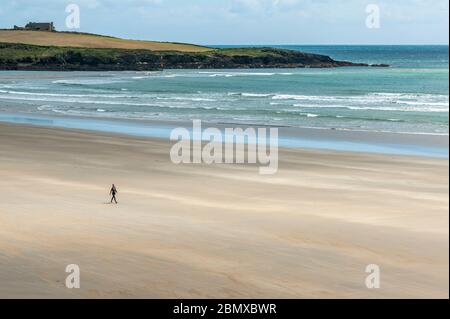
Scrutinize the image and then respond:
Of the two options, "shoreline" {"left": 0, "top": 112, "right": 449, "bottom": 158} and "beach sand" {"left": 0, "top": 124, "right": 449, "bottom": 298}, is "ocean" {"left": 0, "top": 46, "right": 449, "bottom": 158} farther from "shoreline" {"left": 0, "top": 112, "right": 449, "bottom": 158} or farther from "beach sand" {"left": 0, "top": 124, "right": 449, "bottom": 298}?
"beach sand" {"left": 0, "top": 124, "right": 449, "bottom": 298}

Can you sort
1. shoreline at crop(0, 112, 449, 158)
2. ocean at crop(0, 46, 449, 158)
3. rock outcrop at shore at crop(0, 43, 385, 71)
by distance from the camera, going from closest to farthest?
shoreline at crop(0, 112, 449, 158) < ocean at crop(0, 46, 449, 158) < rock outcrop at shore at crop(0, 43, 385, 71)

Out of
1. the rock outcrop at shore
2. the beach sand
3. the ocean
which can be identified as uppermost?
the rock outcrop at shore

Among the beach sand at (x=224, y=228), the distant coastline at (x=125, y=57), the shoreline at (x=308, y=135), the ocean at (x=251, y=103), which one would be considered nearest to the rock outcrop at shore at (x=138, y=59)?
the distant coastline at (x=125, y=57)

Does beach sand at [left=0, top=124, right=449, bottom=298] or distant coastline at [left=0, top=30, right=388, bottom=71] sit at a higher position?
distant coastline at [left=0, top=30, right=388, bottom=71]

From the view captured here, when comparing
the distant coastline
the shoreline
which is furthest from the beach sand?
the distant coastline

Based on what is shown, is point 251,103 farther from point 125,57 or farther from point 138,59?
point 138,59

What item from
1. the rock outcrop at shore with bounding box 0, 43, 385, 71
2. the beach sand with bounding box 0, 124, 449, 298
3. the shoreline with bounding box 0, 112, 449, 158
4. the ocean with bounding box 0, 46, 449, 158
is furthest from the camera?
the rock outcrop at shore with bounding box 0, 43, 385, 71

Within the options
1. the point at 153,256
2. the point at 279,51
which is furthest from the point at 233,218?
the point at 279,51

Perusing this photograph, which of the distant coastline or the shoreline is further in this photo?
the distant coastline
